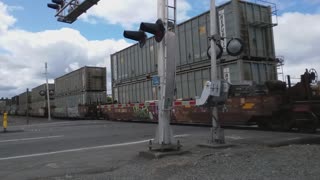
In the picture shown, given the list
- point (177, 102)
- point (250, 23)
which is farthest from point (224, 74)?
point (177, 102)

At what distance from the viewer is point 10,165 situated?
9.30 meters

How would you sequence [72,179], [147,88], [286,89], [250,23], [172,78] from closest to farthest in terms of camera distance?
[72,179]
[172,78]
[286,89]
[250,23]
[147,88]

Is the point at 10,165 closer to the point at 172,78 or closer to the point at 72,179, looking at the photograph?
the point at 72,179

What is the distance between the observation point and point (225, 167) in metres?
7.20

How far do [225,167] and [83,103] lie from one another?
3056 cm

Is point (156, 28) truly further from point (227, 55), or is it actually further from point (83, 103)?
point (83, 103)

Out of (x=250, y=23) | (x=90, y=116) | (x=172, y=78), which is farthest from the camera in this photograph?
(x=90, y=116)

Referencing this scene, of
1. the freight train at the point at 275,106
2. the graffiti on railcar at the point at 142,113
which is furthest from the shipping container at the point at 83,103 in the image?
the freight train at the point at 275,106

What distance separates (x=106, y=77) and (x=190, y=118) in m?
19.3

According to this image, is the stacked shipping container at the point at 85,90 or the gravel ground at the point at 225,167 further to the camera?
the stacked shipping container at the point at 85,90

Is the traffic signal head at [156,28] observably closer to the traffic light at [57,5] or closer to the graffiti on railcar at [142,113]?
the traffic light at [57,5]

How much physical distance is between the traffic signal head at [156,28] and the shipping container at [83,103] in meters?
27.5

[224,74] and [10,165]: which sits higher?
[224,74]

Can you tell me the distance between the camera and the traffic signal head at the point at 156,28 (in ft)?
27.8
